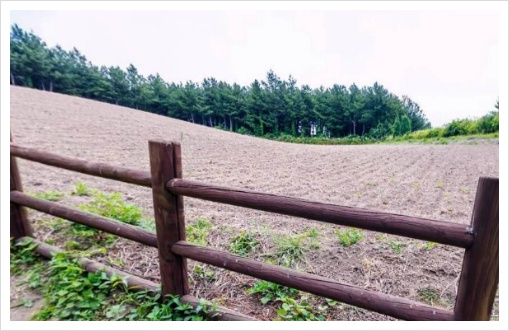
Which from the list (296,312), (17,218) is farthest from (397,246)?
(17,218)

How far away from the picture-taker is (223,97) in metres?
15.9

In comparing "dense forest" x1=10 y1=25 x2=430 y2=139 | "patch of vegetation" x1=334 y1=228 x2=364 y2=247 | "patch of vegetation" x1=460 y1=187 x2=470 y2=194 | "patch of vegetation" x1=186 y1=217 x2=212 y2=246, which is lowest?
"patch of vegetation" x1=460 y1=187 x2=470 y2=194

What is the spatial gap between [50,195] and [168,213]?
2.61 metres

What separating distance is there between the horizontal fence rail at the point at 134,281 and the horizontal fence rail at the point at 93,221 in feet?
0.97

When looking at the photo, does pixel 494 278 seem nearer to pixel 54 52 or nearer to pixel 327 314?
pixel 327 314

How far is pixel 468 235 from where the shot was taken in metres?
1.13

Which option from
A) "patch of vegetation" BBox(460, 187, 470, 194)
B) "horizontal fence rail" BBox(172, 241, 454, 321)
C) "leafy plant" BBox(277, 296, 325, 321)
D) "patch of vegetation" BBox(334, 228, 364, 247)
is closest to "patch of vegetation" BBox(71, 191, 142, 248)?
"horizontal fence rail" BBox(172, 241, 454, 321)

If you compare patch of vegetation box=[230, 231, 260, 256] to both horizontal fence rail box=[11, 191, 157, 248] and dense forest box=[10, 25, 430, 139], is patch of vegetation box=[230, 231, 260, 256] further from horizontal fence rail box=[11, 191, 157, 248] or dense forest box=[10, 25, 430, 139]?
dense forest box=[10, 25, 430, 139]

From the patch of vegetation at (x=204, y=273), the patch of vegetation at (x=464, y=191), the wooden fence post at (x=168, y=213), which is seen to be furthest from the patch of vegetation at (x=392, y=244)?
the patch of vegetation at (x=464, y=191)

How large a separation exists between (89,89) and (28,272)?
21.9 metres

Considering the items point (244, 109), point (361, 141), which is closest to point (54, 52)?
point (244, 109)

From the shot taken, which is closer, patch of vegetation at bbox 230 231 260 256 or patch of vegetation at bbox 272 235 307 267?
patch of vegetation at bbox 272 235 307 267

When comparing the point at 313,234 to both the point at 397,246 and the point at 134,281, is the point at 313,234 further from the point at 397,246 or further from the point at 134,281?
the point at 134,281

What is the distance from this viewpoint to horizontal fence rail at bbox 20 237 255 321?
5.71ft
